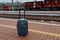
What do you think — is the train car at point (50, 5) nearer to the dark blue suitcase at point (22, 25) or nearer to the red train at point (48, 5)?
the red train at point (48, 5)

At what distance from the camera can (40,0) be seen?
96.6 feet

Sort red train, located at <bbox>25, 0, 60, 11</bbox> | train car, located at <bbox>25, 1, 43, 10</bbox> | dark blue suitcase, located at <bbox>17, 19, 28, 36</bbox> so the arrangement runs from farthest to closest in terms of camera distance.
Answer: train car, located at <bbox>25, 1, 43, 10</bbox> < red train, located at <bbox>25, 0, 60, 11</bbox> < dark blue suitcase, located at <bbox>17, 19, 28, 36</bbox>

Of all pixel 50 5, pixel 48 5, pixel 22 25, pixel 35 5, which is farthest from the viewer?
pixel 35 5

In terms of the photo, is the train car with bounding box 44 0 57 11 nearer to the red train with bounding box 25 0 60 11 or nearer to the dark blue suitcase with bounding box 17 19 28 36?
the red train with bounding box 25 0 60 11

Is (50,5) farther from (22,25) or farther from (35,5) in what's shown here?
(22,25)

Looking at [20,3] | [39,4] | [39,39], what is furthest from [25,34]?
[20,3]

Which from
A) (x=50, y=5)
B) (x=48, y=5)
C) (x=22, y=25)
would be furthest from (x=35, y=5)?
(x=22, y=25)

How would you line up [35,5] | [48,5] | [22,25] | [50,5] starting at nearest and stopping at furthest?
[22,25]
[50,5]
[48,5]
[35,5]

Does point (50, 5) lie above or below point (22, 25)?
below

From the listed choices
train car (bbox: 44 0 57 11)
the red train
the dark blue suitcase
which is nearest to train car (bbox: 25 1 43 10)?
the red train

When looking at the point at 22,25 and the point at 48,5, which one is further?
the point at 48,5

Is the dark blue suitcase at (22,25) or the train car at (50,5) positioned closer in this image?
the dark blue suitcase at (22,25)

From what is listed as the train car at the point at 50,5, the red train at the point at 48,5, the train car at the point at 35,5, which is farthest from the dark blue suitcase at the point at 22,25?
the train car at the point at 35,5

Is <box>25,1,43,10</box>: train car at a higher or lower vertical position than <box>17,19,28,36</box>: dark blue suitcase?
lower
